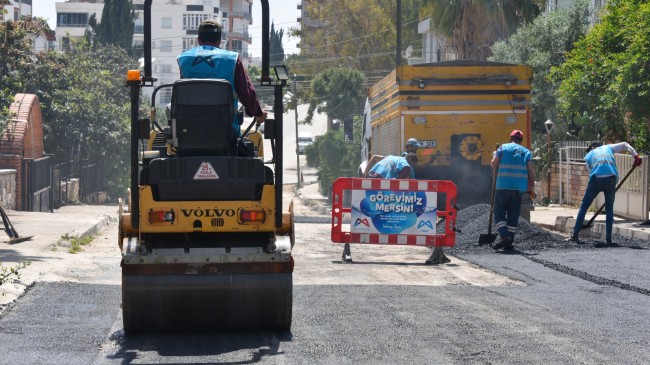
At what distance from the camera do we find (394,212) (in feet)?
51.3

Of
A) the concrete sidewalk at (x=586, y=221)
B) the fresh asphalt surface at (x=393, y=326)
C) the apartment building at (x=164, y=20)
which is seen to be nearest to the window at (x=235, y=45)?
the apartment building at (x=164, y=20)

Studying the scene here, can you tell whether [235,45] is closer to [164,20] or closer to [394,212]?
[164,20]

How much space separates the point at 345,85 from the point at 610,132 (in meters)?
42.7

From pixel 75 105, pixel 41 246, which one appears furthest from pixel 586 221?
pixel 75 105

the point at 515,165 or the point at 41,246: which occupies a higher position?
the point at 515,165

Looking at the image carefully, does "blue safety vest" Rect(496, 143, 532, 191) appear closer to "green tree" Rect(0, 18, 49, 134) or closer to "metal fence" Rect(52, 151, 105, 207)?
"green tree" Rect(0, 18, 49, 134)

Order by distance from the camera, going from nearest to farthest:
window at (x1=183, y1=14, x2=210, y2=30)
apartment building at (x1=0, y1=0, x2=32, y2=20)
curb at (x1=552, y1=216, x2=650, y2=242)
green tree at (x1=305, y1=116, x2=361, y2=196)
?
curb at (x1=552, y1=216, x2=650, y2=242), green tree at (x1=305, y1=116, x2=361, y2=196), apartment building at (x1=0, y1=0, x2=32, y2=20), window at (x1=183, y1=14, x2=210, y2=30)

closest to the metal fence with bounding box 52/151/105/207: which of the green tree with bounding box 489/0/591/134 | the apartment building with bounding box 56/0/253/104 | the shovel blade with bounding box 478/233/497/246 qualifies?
the green tree with bounding box 489/0/591/134

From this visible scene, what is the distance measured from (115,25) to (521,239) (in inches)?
2352

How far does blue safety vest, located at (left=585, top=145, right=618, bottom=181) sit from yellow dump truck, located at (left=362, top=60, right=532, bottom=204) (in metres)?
3.77

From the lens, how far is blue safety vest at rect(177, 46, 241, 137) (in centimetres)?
870

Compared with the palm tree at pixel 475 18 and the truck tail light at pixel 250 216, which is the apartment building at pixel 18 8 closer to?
the palm tree at pixel 475 18

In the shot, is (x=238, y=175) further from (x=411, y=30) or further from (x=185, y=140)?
(x=411, y=30)

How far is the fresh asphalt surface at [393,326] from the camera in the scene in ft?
25.8
